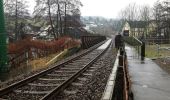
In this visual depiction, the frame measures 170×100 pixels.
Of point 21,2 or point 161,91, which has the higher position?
point 21,2

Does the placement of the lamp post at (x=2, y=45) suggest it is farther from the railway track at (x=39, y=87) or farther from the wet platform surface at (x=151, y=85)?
the wet platform surface at (x=151, y=85)

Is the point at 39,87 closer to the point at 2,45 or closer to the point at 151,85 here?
the point at 151,85

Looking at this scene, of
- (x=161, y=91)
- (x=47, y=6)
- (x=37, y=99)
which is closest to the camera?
(x=37, y=99)

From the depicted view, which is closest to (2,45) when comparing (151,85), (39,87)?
(39,87)

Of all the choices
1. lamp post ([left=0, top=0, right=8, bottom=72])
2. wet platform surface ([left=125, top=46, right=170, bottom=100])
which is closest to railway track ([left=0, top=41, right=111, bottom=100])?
wet platform surface ([left=125, top=46, right=170, bottom=100])

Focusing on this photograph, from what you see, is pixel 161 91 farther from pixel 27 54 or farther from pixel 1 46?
pixel 27 54

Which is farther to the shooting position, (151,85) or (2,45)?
(2,45)

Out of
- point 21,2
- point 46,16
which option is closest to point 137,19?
point 21,2

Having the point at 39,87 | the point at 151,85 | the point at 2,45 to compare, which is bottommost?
the point at 151,85

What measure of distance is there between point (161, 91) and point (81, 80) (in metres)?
3.48

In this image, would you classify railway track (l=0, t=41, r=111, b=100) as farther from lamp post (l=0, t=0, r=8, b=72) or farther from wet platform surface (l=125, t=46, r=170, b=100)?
lamp post (l=0, t=0, r=8, b=72)

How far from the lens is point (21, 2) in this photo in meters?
82.8

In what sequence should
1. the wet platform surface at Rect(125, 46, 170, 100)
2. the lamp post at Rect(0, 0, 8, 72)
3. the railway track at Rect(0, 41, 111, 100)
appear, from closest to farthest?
1. the railway track at Rect(0, 41, 111, 100)
2. the wet platform surface at Rect(125, 46, 170, 100)
3. the lamp post at Rect(0, 0, 8, 72)

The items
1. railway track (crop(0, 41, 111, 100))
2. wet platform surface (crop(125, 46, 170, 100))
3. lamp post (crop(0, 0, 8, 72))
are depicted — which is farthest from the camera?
lamp post (crop(0, 0, 8, 72))
